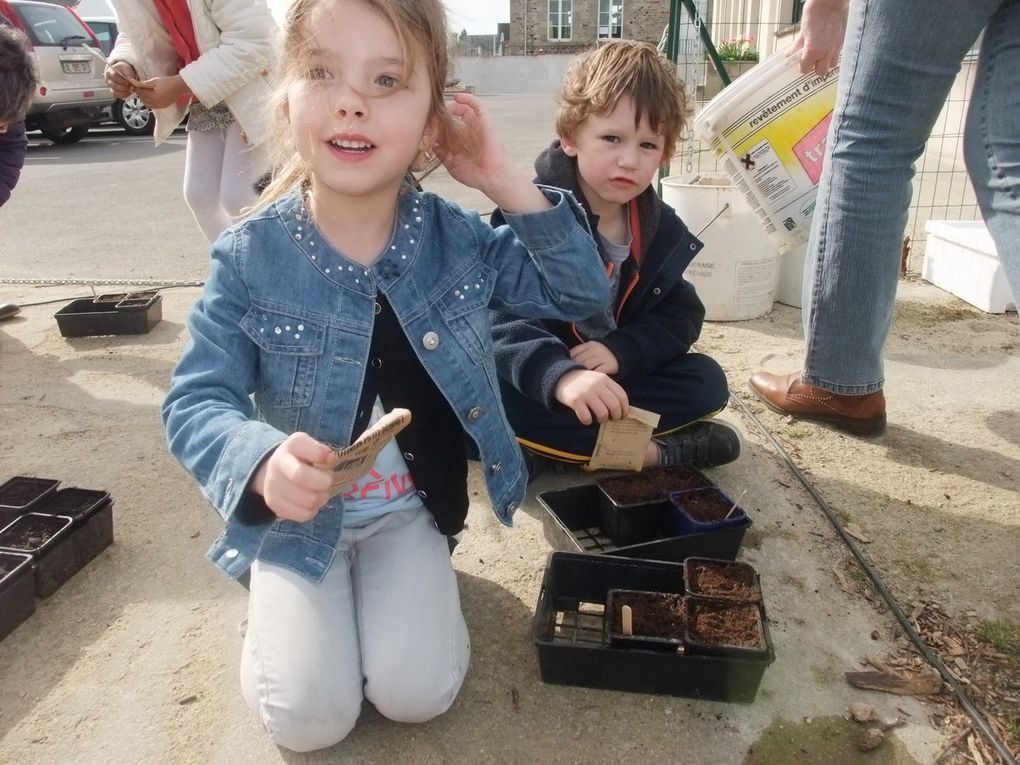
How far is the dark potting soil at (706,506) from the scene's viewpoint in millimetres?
1892

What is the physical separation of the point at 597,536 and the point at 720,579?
45cm

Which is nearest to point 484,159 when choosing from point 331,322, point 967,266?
point 331,322

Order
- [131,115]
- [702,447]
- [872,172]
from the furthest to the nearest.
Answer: [131,115], [702,447], [872,172]

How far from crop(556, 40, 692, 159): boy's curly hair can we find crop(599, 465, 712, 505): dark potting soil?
0.89 meters

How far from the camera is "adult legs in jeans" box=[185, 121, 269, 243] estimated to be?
3.09 metres

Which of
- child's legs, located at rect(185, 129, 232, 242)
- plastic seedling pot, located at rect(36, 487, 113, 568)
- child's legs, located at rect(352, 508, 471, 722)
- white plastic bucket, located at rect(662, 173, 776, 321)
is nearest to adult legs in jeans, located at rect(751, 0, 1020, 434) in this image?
white plastic bucket, located at rect(662, 173, 776, 321)

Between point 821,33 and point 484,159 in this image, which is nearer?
point 484,159

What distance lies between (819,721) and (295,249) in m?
1.23

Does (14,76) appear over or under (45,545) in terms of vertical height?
over

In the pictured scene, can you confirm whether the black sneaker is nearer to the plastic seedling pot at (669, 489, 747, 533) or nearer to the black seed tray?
the plastic seedling pot at (669, 489, 747, 533)

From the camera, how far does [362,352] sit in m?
1.50

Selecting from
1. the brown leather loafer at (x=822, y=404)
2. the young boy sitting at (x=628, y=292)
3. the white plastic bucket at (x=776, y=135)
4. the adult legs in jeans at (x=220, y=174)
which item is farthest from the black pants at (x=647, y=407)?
the adult legs in jeans at (x=220, y=174)

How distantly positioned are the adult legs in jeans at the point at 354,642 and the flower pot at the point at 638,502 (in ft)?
1.56

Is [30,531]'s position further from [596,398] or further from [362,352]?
[596,398]
